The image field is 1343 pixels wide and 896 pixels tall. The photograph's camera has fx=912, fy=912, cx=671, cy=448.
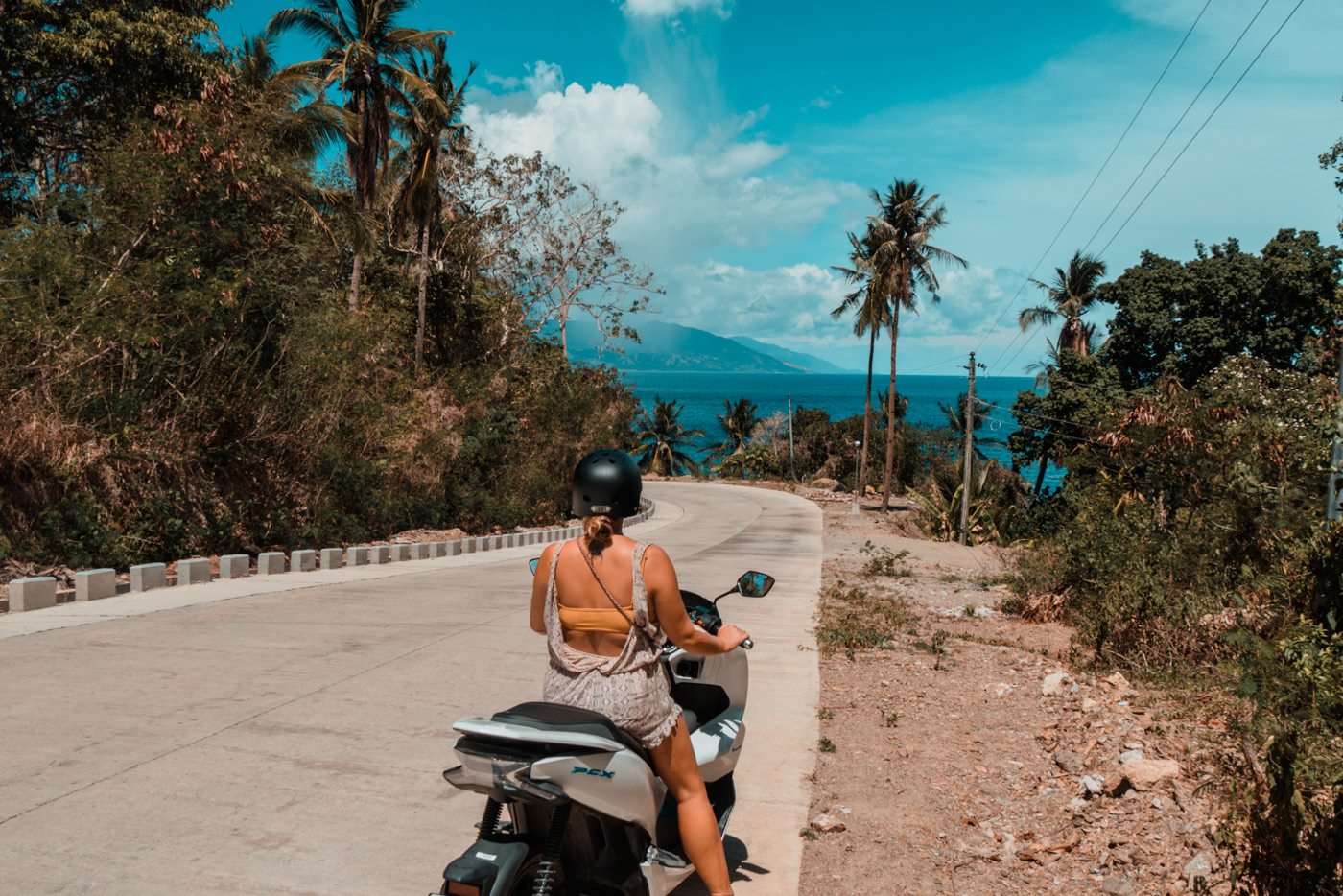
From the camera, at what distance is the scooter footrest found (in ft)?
9.47

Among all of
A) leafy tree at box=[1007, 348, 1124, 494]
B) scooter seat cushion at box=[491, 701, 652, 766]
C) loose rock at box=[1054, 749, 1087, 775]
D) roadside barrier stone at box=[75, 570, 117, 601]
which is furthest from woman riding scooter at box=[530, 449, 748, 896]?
leafy tree at box=[1007, 348, 1124, 494]

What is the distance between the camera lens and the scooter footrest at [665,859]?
289 cm

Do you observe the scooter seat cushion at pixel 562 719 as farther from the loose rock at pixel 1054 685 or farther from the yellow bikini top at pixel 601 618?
the loose rock at pixel 1054 685

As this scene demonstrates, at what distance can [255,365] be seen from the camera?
44.1ft

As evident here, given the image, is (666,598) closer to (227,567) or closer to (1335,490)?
(1335,490)

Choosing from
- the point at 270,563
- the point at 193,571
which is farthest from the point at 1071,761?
the point at 270,563

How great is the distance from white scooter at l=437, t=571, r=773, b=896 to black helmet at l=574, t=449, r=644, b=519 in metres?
0.62

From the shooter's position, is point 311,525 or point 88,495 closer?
point 88,495

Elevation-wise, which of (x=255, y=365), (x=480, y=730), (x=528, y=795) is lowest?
(x=528, y=795)

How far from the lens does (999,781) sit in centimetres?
525

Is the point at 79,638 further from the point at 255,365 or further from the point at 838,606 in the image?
the point at 838,606

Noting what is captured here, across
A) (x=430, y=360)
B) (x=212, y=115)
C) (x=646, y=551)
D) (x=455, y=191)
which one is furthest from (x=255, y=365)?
(x=455, y=191)

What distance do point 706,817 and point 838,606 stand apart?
9382mm

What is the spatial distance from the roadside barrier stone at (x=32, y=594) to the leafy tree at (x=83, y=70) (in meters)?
7.77
